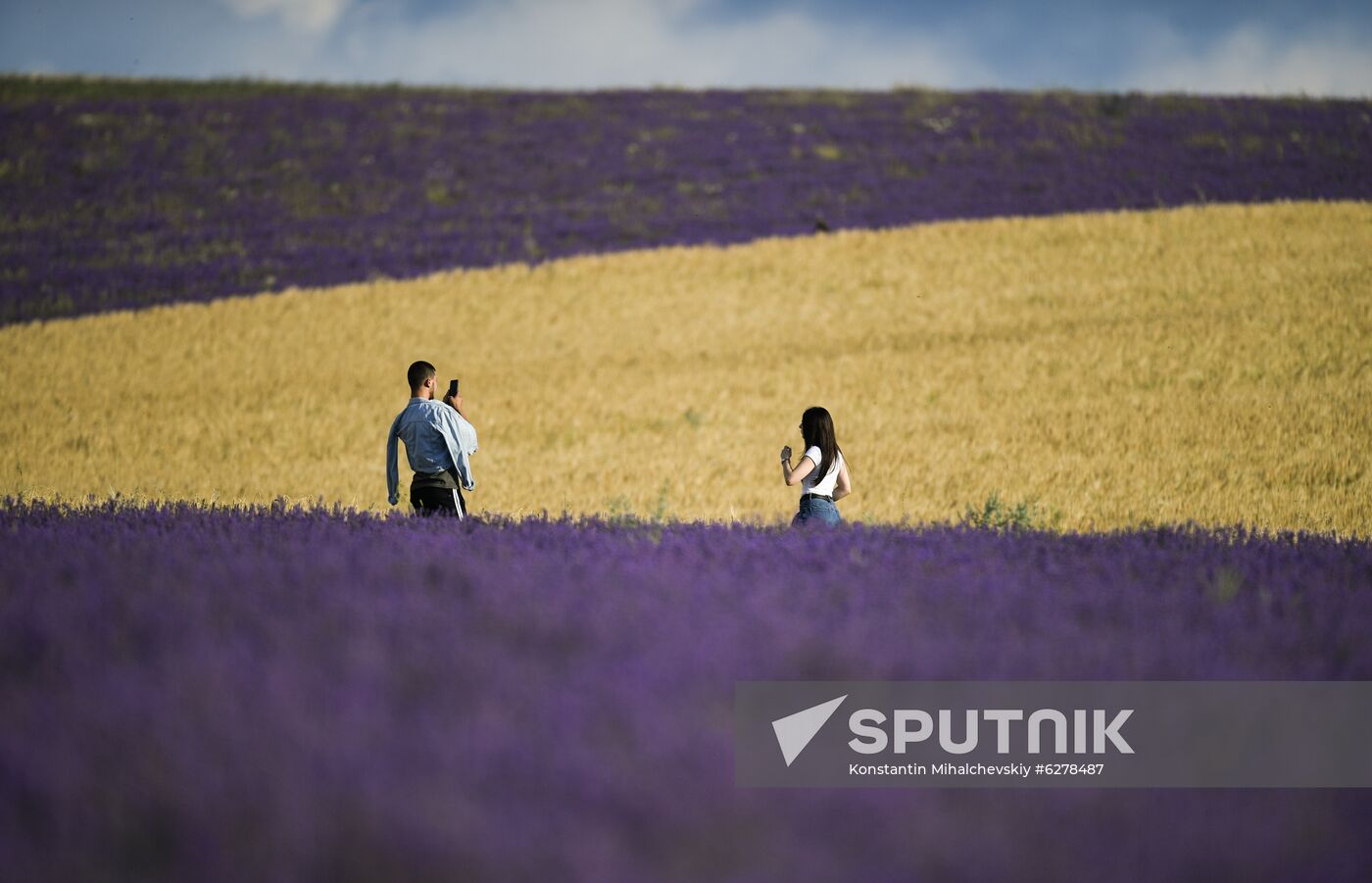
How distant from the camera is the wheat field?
10.5 meters

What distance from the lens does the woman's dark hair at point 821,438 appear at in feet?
21.5

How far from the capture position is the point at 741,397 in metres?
14.4

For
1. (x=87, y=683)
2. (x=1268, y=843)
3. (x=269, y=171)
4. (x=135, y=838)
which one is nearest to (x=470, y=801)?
(x=135, y=838)

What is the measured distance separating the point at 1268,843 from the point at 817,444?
15.5 ft

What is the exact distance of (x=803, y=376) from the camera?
50.2 feet

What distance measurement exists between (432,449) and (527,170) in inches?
952

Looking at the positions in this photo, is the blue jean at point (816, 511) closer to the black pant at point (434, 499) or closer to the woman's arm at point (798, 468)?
the woman's arm at point (798, 468)

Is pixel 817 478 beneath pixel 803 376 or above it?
beneath

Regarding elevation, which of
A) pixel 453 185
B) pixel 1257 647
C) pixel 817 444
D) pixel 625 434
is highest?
pixel 453 185

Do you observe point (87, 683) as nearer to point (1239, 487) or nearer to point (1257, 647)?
point (1257, 647)

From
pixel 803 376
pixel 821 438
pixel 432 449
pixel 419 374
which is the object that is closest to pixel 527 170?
pixel 803 376

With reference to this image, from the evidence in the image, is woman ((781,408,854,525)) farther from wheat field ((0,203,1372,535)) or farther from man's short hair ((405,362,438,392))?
man's short hair ((405,362,438,392))

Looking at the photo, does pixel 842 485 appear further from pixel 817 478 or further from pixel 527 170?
pixel 527 170

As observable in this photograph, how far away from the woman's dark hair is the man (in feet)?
6.71
